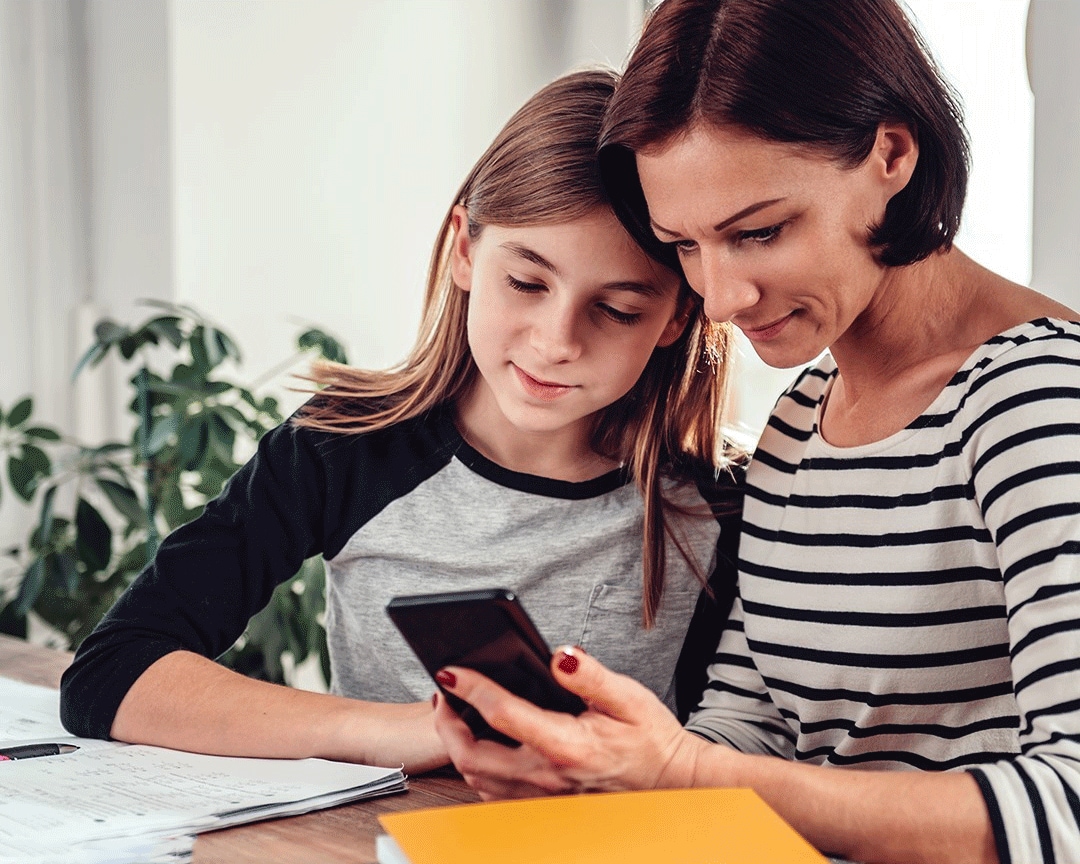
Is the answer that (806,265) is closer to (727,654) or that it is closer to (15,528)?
(727,654)

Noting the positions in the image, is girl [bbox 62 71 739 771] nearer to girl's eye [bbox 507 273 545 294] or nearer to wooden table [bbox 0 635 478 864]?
girl's eye [bbox 507 273 545 294]

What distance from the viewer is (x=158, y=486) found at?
2.06 meters

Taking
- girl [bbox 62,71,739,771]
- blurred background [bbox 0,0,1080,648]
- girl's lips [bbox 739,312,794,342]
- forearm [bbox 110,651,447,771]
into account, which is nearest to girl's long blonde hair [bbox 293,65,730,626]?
girl [bbox 62,71,739,771]

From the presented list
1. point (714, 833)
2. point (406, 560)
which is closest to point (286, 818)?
point (714, 833)

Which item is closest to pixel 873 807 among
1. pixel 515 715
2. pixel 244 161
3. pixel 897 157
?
pixel 515 715

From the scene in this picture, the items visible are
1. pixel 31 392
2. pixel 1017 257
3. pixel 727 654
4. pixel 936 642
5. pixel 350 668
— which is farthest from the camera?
pixel 31 392

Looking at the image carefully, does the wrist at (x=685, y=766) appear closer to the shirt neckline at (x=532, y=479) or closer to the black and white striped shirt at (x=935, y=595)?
the black and white striped shirt at (x=935, y=595)

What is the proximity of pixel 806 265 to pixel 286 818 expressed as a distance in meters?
0.55

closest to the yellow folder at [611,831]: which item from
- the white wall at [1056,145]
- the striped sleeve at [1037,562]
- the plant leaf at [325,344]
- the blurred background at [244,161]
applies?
the striped sleeve at [1037,562]

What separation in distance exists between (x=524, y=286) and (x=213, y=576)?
404 mm

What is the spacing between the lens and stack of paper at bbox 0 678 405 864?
0.77 metres

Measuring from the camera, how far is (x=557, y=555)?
4.13ft

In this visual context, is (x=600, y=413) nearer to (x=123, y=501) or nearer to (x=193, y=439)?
(x=193, y=439)

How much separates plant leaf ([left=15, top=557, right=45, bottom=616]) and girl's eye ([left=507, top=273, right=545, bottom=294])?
1.19 meters
